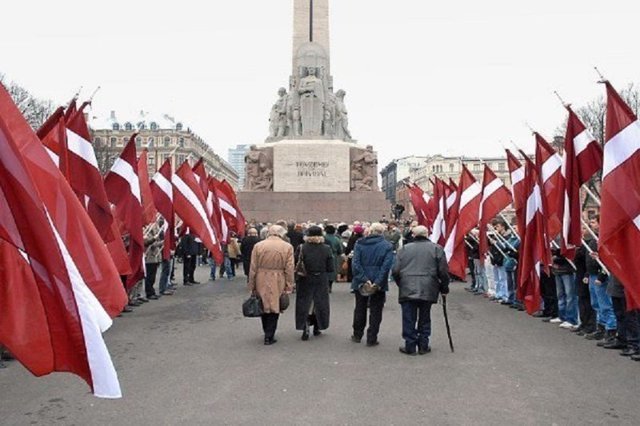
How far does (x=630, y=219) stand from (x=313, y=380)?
3.50 metres

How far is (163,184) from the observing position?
42.1 feet

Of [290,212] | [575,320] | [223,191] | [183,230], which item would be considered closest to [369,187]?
[290,212]

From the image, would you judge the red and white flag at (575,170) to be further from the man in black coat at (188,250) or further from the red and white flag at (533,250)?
the man in black coat at (188,250)

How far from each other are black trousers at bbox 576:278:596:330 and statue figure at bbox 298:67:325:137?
65.0 ft

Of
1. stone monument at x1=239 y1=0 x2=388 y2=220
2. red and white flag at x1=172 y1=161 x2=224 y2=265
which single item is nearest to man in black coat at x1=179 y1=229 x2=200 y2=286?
red and white flag at x1=172 y1=161 x2=224 y2=265

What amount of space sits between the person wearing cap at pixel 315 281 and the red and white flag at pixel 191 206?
345 centimetres

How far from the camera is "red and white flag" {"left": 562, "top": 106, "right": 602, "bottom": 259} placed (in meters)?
8.19

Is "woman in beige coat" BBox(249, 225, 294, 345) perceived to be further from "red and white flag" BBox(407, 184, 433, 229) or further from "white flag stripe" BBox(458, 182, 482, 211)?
"red and white flag" BBox(407, 184, 433, 229)

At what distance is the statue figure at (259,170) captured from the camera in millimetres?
28266

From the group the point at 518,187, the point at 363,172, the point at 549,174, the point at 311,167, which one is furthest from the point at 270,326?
the point at 363,172

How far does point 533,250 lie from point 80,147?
253 inches

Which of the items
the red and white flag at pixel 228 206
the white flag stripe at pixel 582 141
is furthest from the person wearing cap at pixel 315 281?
the red and white flag at pixel 228 206

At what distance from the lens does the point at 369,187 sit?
1123 inches

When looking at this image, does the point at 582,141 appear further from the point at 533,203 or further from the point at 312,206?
the point at 312,206
